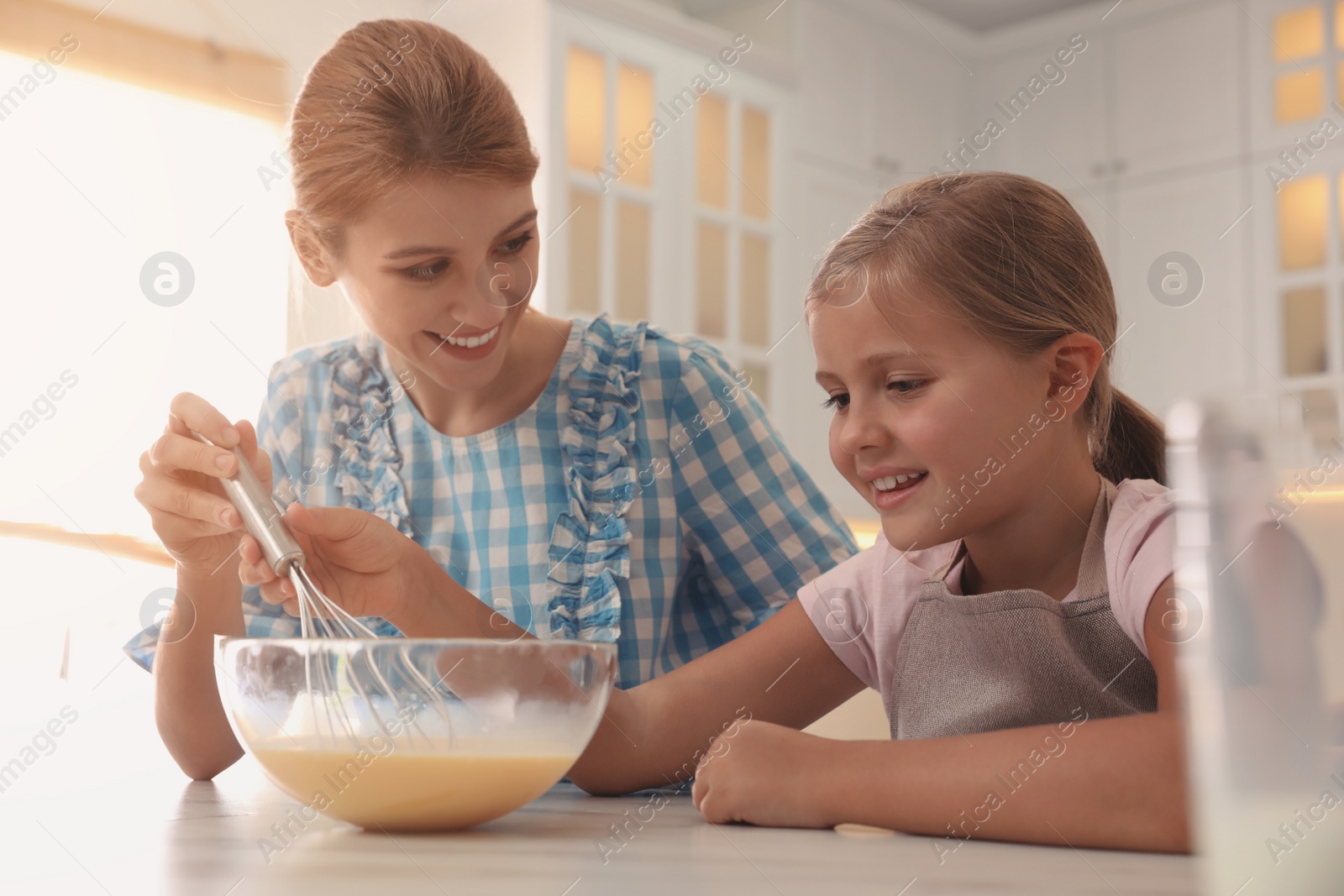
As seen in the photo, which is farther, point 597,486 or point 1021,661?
point 597,486

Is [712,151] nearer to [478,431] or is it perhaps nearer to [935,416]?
[478,431]

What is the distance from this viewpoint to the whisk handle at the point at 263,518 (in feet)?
2.31

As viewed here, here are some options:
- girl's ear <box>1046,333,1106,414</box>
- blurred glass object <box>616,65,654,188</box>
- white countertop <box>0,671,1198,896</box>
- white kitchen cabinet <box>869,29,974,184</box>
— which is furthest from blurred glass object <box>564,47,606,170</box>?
white countertop <box>0,671,1198,896</box>

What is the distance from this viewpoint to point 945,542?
83 cm

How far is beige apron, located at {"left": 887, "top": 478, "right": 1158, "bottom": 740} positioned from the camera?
75 centimetres

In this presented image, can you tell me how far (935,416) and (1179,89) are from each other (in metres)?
3.10

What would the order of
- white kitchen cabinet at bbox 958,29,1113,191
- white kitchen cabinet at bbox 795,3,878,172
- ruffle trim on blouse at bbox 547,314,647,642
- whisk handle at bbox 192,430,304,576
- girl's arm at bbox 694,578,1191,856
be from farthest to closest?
white kitchen cabinet at bbox 958,29,1113,191 → white kitchen cabinet at bbox 795,3,878,172 → ruffle trim on blouse at bbox 547,314,647,642 → whisk handle at bbox 192,430,304,576 → girl's arm at bbox 694,578,1191,856

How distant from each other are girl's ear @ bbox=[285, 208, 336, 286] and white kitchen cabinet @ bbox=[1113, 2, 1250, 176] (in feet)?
9.82

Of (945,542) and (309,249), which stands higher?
(309,249)

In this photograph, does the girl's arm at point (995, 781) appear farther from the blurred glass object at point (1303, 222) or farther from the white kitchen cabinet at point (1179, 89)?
the white kitchen cabinet at point (1179, 89)

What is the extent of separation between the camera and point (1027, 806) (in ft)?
1.89

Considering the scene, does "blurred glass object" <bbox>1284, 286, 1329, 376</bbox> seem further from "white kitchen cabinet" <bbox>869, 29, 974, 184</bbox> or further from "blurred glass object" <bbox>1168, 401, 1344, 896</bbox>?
"blurred glass object" <bbox>1168, 401, 1344, 896</bbox>

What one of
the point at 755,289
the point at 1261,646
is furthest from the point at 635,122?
the point at 1261,646

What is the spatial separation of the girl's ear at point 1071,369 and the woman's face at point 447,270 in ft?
1.40
